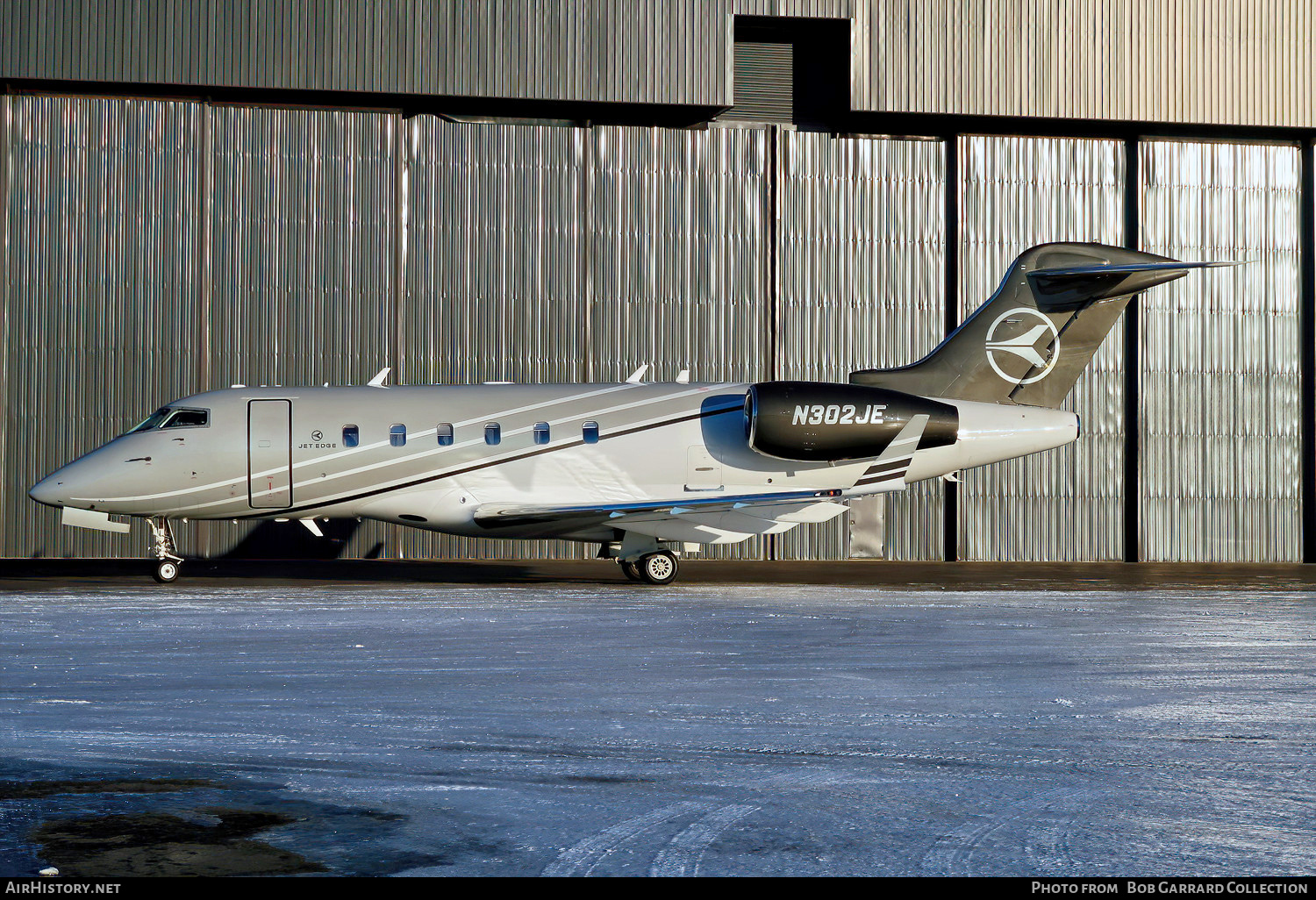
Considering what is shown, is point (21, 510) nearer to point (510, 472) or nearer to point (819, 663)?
point (510, 472)

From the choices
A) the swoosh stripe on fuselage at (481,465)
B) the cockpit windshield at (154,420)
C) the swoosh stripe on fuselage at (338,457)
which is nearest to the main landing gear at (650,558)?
the swoosh stripe on fuselage at (481,465)

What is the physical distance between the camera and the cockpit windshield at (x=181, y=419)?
817 inches

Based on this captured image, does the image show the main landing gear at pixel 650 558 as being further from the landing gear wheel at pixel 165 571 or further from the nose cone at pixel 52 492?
the nose cone at pixel 52 492

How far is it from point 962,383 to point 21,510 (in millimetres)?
19489

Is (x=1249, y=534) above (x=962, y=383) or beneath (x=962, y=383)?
beneath

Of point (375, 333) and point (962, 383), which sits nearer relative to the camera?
point (962, 383)

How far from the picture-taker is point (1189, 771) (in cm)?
707

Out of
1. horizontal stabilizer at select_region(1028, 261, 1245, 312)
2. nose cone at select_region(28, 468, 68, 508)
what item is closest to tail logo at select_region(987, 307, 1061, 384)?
horizontal stabilizer at select_region(1028, 261, 1245, 312)

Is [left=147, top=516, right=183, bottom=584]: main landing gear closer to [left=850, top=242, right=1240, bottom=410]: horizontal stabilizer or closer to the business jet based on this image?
the business jet

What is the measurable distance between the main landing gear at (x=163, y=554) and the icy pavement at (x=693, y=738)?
5815 mm

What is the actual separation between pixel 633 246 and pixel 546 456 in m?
9.29

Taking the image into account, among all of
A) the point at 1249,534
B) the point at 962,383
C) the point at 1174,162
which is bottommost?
the point at 1249,534
